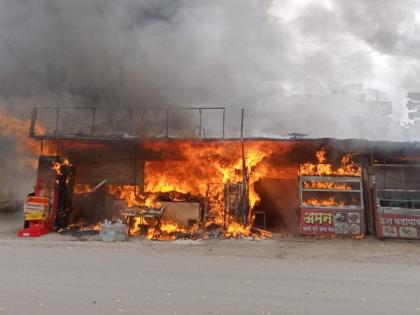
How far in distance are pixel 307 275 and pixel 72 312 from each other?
3826 mm

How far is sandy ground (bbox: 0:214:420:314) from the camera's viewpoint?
448 cm

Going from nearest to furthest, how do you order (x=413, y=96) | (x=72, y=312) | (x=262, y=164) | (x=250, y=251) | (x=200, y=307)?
(x=72, y=312)
(x=200, y=307)
(x=250, y=251)
(x=262, y=164)
(x=413, y=96)

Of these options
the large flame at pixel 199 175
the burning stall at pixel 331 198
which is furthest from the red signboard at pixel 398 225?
the large flame at pixel 199 175

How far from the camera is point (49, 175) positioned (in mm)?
11859

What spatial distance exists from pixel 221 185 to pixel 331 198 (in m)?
3.46

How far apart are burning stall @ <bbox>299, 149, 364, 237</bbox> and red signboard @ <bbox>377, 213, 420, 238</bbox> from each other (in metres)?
0.57

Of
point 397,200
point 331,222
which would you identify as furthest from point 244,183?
point 397,200

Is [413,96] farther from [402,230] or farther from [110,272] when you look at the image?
[110,272]

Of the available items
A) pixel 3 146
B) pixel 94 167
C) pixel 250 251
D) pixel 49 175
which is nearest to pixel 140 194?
pixel 94 167

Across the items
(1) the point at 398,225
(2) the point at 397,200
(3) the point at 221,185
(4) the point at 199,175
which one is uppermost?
(4) the point at 199,175

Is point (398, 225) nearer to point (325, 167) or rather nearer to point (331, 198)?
point (331, 198)

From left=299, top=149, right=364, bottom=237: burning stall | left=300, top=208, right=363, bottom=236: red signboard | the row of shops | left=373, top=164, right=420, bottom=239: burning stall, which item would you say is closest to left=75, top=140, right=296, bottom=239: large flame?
the row of shops

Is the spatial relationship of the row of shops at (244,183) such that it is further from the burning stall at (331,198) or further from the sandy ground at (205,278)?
the sandy ground at (205,278)

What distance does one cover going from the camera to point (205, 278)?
587cm
